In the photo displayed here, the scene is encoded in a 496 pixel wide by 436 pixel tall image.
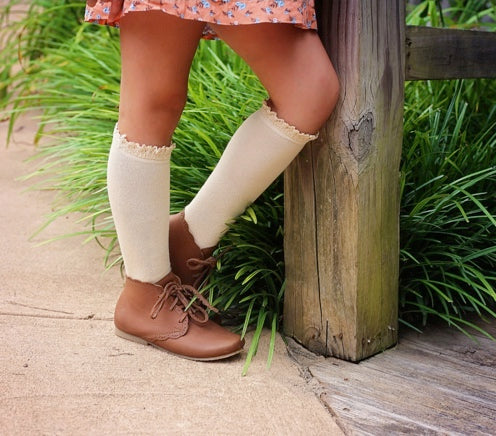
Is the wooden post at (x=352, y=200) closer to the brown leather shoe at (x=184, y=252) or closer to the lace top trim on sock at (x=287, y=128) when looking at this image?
the lace top trim on sock at (x=287, y=128)

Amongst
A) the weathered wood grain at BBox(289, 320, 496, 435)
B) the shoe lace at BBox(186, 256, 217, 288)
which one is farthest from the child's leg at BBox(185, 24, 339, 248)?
the weathered wood grain at BBox(289, 320, 496, 435)

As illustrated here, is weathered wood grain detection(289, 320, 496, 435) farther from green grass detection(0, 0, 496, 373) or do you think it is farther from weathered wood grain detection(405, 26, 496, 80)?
weathered wood grain detection(405, 26, 496, 80)

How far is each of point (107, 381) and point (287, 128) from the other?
63 cm

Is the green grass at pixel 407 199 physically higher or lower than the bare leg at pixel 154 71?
lower

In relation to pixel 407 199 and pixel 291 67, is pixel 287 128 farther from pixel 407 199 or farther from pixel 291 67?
pixel 407 199

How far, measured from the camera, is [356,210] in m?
1.50

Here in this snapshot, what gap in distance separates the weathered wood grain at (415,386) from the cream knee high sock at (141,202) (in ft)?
1.29

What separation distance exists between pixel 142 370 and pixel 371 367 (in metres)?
0.51

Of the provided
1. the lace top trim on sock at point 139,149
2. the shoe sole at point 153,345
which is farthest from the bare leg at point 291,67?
the shoe sole at point 153,345

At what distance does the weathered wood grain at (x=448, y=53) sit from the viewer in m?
1.58

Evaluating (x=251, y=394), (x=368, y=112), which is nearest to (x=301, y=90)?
(x=368, y=112)

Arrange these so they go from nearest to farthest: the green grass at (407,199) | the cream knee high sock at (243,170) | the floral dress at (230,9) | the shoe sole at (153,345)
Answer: the floral dress at (230,9)
the cream knee high sock at (243,170)
the shoe sole at (153,345)
the green grass at (407,199)

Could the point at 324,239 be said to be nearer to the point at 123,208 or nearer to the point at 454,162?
the point at 123,208

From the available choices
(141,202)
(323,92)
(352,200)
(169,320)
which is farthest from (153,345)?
(323,92)
